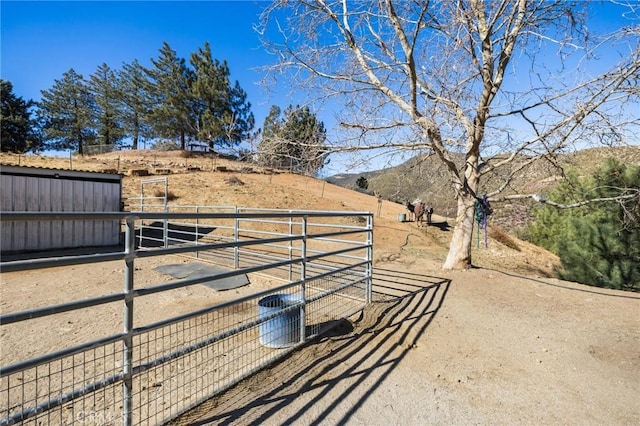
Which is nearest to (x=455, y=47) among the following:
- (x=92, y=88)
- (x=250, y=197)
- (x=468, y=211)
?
(x=468, y=211)

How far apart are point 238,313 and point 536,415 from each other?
3256 millimetres

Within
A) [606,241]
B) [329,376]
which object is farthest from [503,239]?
[329,376]

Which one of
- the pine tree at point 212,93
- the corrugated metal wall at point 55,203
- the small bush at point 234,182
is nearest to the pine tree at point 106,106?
the pine tree at point 212,93

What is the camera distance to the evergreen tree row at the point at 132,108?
32.2 m

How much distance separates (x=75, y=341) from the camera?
3.49 meters

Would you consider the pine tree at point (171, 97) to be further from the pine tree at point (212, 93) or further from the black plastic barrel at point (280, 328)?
the black plastic barrel at point (280, 328)

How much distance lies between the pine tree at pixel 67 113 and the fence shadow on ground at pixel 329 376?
43.7m

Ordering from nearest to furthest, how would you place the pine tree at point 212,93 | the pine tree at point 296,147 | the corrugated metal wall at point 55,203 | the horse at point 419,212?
the pine tree at point 296,147 < the corrugated metal wall at point 55,203 < the horse at point 419,212 < the pine tree at point 212,93

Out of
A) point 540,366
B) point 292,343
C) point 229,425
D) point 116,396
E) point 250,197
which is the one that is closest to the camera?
point 229,425

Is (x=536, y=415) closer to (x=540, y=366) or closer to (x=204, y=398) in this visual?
(x=540, y=366)

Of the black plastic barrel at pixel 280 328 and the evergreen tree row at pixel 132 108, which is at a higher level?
the evergreen tree row at pixel 132 108

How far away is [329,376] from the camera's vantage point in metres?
2.64

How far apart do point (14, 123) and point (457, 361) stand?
45596mm

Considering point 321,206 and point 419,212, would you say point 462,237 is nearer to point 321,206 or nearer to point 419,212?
point 419,212
